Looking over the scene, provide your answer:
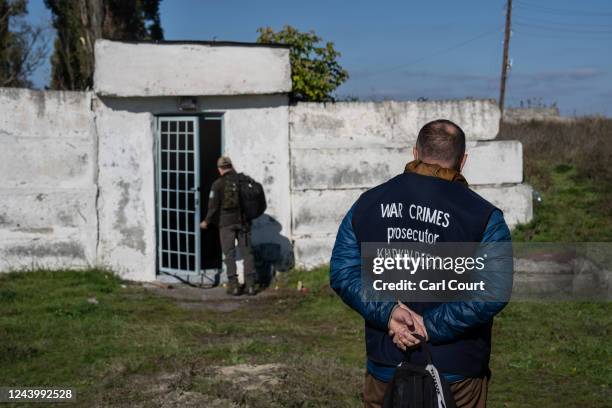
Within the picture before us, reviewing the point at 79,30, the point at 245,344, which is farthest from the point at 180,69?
the point at 79,30

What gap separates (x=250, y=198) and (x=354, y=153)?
194cm

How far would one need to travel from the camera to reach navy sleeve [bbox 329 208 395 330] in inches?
139

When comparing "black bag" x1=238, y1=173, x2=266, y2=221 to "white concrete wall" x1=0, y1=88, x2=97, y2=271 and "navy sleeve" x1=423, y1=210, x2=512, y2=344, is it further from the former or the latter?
"navy sleeve" x1=423, y1=210, x2=512, y2=344

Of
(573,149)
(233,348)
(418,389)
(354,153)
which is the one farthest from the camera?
(573,149)

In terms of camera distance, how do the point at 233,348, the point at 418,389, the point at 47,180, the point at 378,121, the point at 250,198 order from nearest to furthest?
the point at 418,389 → the point at 233,348 → the point at 250,198 → the point at 47,180 → the point at 378,121

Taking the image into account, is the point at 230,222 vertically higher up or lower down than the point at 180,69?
lower down

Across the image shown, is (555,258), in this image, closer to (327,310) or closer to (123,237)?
(327,310)

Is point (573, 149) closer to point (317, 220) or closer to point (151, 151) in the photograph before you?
point (317, 220)

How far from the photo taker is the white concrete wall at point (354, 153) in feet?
38.3

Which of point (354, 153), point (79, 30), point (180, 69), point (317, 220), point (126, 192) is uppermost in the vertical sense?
point (79, 30)

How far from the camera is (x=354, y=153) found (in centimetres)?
1175

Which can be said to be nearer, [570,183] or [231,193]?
[231,193]

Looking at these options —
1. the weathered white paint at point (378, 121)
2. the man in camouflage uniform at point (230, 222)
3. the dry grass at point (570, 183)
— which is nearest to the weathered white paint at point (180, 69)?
Result: the weathered white paint at point (378, 121)

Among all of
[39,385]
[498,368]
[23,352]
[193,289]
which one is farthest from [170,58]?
[498,368]
